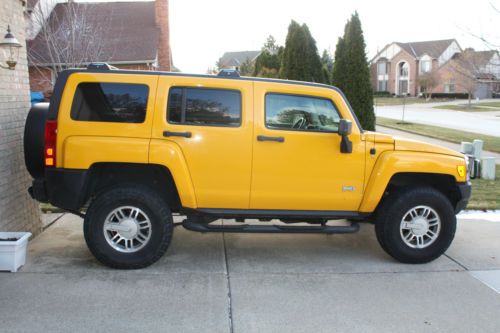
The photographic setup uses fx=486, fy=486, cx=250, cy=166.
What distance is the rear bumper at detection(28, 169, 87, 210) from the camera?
4.80m

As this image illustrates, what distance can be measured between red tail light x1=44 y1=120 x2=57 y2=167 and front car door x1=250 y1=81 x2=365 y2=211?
1986 millimetres

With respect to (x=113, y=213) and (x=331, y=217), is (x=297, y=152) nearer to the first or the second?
(x=331, y=217)

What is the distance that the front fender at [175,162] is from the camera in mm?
4785

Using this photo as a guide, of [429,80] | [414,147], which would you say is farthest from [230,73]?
[429,80]

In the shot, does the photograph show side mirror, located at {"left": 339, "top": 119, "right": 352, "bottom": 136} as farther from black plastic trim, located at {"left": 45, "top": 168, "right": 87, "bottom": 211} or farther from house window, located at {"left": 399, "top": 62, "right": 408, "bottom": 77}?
house window, located at {"left": 399, "top": 62, "right": 408, "bottom": 77}

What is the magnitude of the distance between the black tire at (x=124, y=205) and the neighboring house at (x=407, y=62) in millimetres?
65987

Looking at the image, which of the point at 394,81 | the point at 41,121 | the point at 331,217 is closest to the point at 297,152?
the point at 331,217

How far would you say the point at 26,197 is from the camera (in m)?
5.83

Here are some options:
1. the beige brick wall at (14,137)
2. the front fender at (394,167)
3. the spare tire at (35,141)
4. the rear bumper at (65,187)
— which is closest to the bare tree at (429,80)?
the front fender at (394,167)

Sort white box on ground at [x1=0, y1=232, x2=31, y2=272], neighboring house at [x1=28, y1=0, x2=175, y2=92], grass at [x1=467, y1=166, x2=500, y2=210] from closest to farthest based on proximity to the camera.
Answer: white box on ground at [x1=0, y1=232, x2=31, y2=272]
grass at [x1=467, y1=166, x2=500, y2=210]
neighboring house at [x1=28, y1=0, x2=175, y2=92]

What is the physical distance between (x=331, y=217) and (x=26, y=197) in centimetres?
361

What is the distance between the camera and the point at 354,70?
44.5 feet

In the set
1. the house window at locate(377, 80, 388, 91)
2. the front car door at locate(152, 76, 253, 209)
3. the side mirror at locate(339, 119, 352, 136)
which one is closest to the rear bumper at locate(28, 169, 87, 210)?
the front car door at locate(152, 76, 253, 209)

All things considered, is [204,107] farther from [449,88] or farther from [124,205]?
[449,88]
